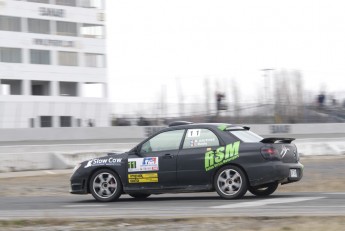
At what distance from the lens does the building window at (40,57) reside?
249 feet

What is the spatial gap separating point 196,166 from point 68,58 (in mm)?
69549

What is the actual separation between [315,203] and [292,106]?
105 feet

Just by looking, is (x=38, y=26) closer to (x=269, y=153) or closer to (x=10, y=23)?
(x=10, y=23)

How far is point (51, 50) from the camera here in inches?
3068

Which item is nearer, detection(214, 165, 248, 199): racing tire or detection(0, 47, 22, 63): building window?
detection(214, 165, 248, 199): racing tire

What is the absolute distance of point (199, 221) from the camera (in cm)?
902

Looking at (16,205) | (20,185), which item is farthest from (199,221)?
(20,185)

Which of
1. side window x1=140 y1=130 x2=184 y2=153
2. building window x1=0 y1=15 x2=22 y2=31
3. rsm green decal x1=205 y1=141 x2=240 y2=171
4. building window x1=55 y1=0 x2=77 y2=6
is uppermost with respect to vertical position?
building window x1=55 y1=0 x2=77 y2=6

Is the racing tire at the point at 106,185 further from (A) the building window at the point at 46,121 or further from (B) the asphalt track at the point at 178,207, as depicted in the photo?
(A) the building window at the point at 46,121

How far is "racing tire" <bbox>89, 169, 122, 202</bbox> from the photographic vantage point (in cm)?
1279

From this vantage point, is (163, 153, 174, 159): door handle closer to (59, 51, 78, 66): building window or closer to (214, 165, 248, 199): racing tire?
(214, 165, 248, 199): racing tire

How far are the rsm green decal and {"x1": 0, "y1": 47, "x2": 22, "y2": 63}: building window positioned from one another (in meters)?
63.7

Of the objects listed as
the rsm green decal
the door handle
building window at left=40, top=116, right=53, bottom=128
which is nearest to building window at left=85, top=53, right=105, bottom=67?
building window at left=40, top=116, right=53, bottom=128

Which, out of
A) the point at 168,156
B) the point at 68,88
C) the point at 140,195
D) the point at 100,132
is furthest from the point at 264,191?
the point at 68,88
